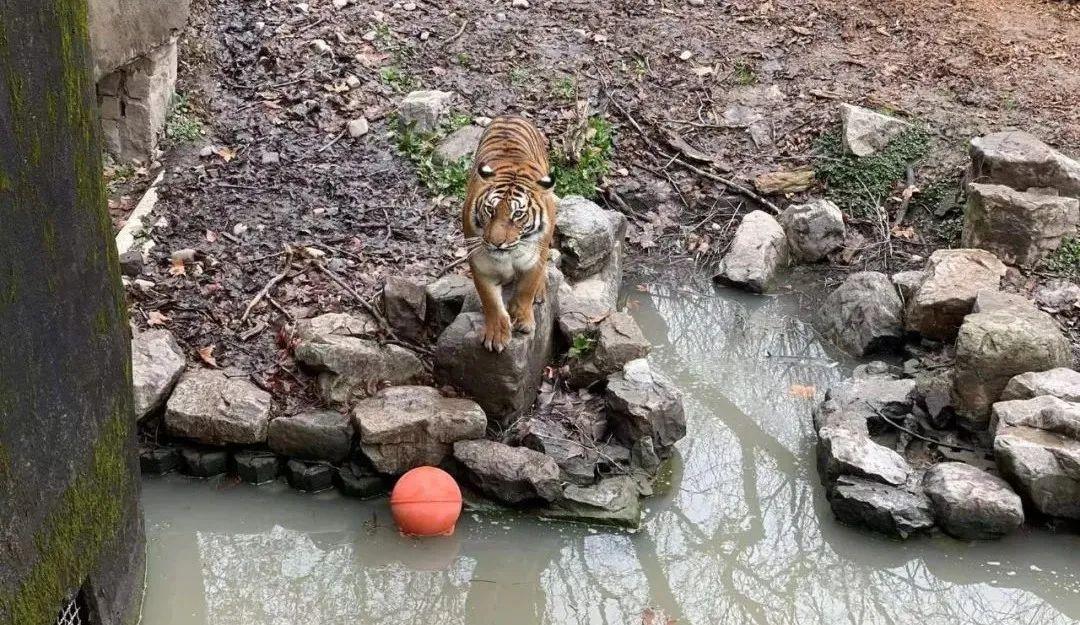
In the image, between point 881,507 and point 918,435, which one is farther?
point 918,435

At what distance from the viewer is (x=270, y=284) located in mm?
6457

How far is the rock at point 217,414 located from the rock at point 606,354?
1782 millimetres

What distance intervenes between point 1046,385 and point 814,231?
2398mm

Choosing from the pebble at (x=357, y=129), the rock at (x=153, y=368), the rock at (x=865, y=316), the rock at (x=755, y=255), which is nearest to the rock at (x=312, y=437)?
the rock at (x=153, y=368)

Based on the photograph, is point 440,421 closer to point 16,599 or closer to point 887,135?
point 16,599

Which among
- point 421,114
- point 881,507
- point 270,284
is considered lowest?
point 881,507

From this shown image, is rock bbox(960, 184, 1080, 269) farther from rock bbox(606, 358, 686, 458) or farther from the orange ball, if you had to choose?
the orange ball

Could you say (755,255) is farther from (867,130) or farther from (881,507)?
(881,507)

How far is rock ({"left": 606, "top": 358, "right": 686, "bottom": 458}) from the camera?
5.75 meters

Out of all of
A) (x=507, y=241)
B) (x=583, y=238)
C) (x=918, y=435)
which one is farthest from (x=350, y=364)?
(x=918, y=435)

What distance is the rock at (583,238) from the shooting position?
7008mm

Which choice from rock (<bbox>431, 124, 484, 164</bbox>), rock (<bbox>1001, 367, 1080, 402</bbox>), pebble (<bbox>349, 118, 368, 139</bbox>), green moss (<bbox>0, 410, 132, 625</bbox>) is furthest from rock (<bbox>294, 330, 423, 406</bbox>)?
rock (<bbox>1001, 367, 1080, 402</bbox>)

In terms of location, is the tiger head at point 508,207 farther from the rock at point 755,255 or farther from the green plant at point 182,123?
the green plant at point 182,123

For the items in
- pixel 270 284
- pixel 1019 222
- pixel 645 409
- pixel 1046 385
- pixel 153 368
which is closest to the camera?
pixel 153 368
